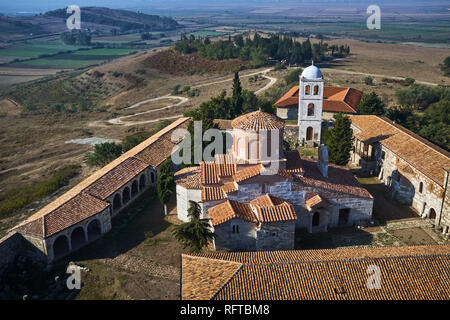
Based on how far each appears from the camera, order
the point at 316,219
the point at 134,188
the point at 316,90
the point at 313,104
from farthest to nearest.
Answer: the point at 313,104 → the point at 316,90 → the point at 134,188 → the point at 316,219

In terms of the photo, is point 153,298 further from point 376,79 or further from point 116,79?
point 116,79

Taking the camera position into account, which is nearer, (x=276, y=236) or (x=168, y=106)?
(x=276, y=236)

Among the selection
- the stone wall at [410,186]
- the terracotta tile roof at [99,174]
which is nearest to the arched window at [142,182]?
the terracotta tile roof at [99,174]

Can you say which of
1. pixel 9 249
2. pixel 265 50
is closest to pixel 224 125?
pixel 9 249

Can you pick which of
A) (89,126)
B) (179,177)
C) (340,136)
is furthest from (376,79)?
(179,177)

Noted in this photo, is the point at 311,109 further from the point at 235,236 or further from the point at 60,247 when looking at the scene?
the point at 60,247

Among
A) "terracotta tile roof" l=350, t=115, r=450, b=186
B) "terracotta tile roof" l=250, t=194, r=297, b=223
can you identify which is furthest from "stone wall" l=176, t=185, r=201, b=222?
"terracotta tile roof" l=350, t=115, r=450, b=186
